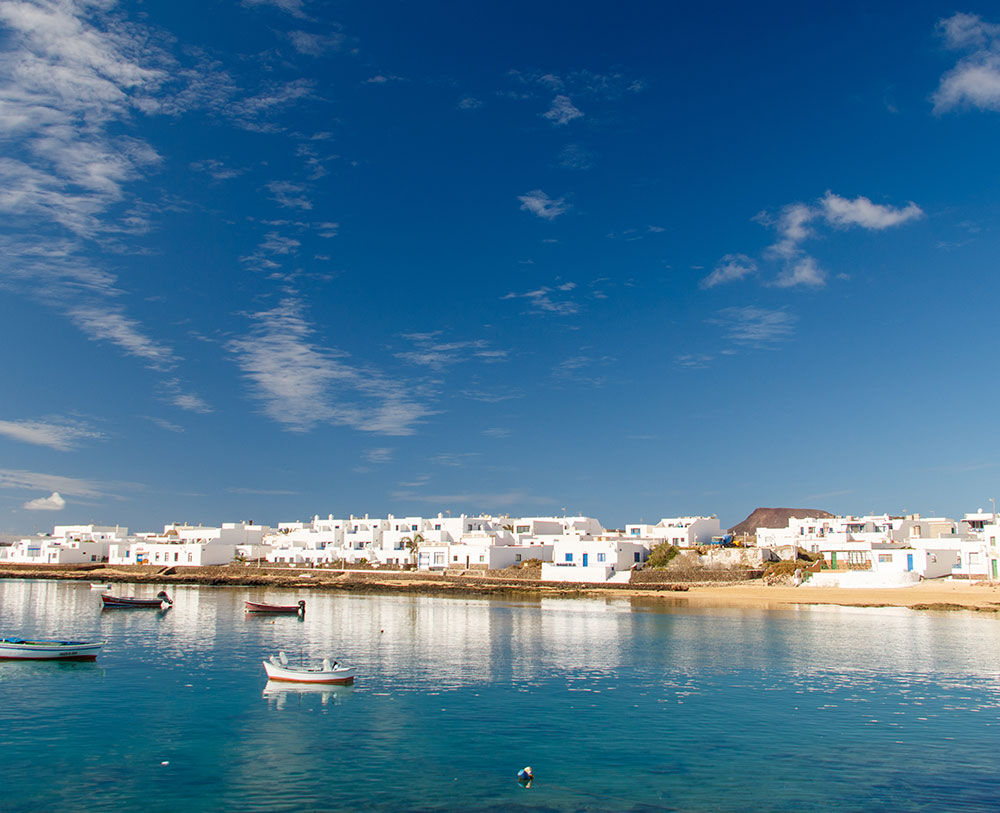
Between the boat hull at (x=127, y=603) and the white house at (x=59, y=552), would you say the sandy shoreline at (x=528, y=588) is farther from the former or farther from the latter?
the boat hull at (x=127, y=603)

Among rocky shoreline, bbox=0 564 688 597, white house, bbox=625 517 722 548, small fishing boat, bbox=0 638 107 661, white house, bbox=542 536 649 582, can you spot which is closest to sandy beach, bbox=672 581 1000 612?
rocky shoreline, bbox=0 564 688 597

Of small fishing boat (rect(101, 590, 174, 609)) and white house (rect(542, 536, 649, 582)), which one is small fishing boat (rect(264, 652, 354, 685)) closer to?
small fishing boat (rect(101, 590, 174, 609))

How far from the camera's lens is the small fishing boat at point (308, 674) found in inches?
1226

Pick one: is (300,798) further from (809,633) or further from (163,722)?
(809,633)

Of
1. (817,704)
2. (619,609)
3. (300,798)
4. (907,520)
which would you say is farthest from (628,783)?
(907,520)

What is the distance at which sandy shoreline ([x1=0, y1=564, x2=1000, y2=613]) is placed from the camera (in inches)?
2712

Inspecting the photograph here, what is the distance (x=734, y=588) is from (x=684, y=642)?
41.0 metres

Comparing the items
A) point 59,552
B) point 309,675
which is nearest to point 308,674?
point 309,675

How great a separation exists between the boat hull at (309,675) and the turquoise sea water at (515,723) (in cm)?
90

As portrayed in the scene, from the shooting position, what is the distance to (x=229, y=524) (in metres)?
140

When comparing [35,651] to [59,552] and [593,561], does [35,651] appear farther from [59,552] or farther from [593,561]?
[59,552]

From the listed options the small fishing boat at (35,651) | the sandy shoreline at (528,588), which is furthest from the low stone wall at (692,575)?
the small fishing boat at (35,651)

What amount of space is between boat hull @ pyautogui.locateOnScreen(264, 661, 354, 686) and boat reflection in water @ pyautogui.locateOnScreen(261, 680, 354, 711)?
15 centimetres

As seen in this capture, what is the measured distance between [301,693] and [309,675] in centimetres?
125
